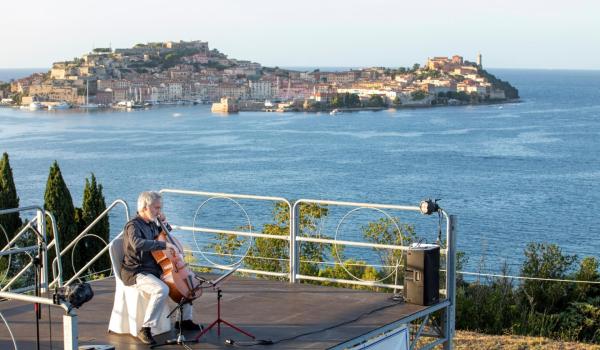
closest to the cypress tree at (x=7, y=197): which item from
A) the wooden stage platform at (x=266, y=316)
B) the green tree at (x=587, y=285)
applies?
the green tree at (x=587, y=285)

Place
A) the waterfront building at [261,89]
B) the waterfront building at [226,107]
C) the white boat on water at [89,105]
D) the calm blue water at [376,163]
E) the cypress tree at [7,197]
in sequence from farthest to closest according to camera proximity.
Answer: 1. the waterfront building at [261,89]
2. the white boat on water at [89,105]
3. the waterfront building at [226,107]
4. the calm blue water at [376,163]
5. the cypress tree at [7,197]

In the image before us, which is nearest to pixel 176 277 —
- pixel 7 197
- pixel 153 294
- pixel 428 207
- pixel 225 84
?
pixel 153 294

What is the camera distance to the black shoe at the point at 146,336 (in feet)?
18.9

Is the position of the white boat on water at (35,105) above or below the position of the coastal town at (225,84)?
below

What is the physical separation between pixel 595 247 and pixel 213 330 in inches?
1172

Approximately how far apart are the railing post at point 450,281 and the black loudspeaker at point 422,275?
0.12 meters

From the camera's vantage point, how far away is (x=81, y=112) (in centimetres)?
11600

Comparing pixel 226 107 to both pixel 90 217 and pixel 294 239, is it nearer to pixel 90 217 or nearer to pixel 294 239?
pixel 90 217

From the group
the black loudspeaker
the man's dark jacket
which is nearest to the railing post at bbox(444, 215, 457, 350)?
the black loudspeaker

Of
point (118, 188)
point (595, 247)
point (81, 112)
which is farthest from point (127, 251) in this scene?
point (81, 112)

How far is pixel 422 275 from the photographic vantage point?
6738mm

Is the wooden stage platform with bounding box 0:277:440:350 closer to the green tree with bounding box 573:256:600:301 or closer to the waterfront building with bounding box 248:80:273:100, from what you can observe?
the green tree with bounding box 573:256:600:301

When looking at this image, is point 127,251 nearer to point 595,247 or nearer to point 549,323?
point 549,323

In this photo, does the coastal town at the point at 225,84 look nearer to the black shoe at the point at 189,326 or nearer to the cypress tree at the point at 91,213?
the cypress tree at the point at 91,213
